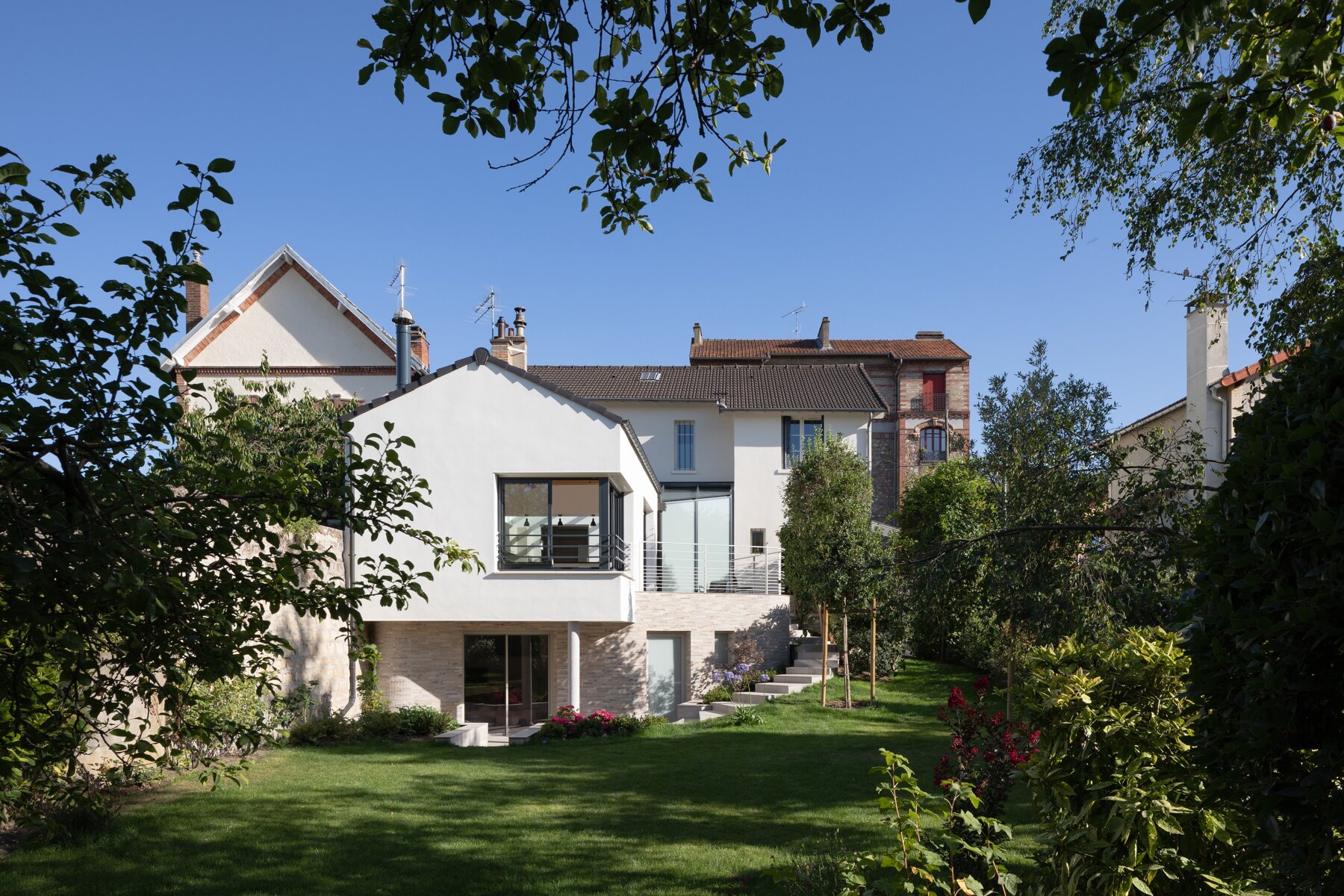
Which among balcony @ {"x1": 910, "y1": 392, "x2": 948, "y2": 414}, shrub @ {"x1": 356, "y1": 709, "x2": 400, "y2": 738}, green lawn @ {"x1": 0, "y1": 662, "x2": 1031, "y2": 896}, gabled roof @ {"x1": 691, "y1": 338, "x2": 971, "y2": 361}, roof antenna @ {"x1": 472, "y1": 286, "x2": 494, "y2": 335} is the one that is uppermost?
gabled roof @ {"x1": 691, "y1": 338, "x2": 971, "y2": 361}

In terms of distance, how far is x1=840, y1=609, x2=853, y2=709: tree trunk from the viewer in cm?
1970

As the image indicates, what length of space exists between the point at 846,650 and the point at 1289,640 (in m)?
18.4

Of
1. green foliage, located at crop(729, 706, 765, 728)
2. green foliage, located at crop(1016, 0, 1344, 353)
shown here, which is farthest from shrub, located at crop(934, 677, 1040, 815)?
green foliage, located at crop(729, 706, 765, 728)

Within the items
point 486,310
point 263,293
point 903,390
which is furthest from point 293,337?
point 903,390

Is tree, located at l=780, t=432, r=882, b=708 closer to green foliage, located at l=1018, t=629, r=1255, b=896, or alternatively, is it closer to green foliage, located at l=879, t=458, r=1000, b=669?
green foliage, located at l=879, t=458, r=1000, b=669

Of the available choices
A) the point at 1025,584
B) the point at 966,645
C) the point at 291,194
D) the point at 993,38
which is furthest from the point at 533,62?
the point at 966,645

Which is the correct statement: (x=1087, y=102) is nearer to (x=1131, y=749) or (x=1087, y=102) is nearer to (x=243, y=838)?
(x=1131, y=749)

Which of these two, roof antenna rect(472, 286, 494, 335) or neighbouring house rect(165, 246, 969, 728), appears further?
roof antenna rect(472, 286, 494, 335)

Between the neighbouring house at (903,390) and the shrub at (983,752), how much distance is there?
3412 centimetres

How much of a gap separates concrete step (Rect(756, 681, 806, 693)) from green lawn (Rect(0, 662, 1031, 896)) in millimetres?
5262

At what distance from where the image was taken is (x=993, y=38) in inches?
298

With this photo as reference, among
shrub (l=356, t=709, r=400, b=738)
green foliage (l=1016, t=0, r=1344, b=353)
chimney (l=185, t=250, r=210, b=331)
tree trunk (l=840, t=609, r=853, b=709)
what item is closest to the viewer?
green foliage (l=1016, t=0, r=1344, b=353)

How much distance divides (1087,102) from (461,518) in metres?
17.5

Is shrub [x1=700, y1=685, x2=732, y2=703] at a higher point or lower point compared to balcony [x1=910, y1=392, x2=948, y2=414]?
lower
